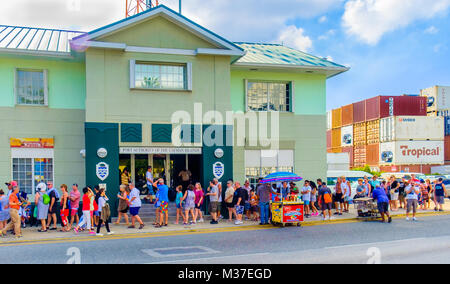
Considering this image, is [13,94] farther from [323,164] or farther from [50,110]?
[323,164]

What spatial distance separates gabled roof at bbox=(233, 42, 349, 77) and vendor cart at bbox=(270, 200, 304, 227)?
22.1 ft

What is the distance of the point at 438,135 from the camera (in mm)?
49812

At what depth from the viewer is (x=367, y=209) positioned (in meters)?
17.0

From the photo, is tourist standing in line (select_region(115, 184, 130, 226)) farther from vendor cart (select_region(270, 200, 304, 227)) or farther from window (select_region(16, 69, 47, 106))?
vendor cart (select_region(270, 200, 304, 227))

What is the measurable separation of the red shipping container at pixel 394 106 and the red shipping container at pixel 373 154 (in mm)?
3507

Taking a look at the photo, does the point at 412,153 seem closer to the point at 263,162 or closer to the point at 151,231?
the point at 263,162

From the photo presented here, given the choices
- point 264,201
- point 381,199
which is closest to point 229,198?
point 264,201

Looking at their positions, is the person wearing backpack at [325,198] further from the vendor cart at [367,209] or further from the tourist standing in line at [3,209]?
the tourist standing in line at [3,209]

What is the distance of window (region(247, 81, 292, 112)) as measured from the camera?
1967 centimetres

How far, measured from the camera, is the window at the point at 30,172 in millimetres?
16812

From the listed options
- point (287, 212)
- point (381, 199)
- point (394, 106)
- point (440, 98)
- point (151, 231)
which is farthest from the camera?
point (440, 98)

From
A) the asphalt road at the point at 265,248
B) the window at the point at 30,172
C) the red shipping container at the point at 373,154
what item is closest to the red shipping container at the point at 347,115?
the red shipping container at the point at 373,154

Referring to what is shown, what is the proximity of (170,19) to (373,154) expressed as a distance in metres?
39.9

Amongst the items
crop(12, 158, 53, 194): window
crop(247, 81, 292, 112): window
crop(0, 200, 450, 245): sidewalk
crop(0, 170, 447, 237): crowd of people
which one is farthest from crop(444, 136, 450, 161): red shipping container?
crop(12, 158, 53, 194): window
